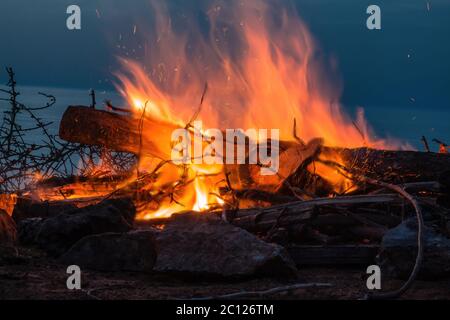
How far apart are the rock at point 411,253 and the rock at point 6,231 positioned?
124 inches

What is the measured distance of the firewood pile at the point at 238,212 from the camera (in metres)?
4.99

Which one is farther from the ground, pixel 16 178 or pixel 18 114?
→ pixel 18 114

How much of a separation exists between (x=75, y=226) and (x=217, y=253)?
144 centimetres

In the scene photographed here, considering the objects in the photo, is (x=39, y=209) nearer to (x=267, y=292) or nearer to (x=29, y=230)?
(x=29, y=230)

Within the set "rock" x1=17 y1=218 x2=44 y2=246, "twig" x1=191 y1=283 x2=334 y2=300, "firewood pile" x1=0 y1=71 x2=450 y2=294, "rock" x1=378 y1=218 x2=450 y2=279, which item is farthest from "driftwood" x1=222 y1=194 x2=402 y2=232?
"rock" x1=17 y1=218 x2=44 y2=246

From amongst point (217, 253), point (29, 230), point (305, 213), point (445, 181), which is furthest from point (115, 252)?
point (445, 181)

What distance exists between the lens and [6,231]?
6059 mm

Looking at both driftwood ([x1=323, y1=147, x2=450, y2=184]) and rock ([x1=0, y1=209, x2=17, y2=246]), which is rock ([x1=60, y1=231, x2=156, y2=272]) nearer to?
rock ([x1=0, y1=209, x2=17, y2=246])

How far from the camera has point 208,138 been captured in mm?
6973

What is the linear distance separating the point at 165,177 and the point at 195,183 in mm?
394

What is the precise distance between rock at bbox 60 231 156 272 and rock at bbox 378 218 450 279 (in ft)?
5.75
